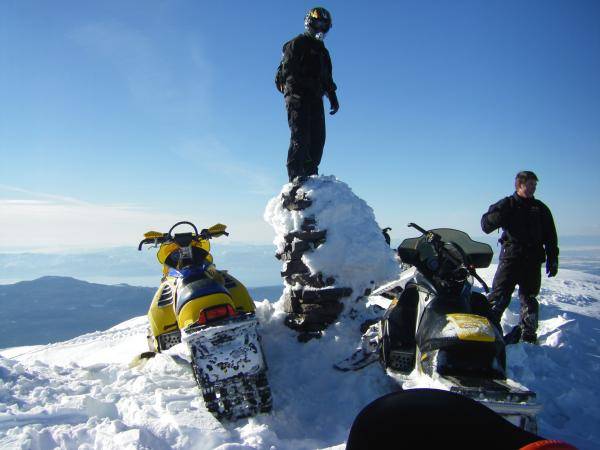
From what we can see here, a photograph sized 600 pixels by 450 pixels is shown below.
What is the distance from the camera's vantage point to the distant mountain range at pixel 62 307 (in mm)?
65500

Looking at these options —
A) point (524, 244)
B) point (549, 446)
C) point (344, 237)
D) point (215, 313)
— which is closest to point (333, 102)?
point (344, 237)

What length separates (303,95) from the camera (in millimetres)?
6891

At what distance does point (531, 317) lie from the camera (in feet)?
19.4

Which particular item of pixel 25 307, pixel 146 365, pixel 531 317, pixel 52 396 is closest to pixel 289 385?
pixel 146 365

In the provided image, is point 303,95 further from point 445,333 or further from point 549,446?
point 549,446

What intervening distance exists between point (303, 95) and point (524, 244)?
404 centimetres

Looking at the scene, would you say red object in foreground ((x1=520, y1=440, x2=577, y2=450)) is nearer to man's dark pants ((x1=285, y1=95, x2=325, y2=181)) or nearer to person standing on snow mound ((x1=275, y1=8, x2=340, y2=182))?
person standing on snow mound ((x1=275, y1=8, x2=340, y2=182))

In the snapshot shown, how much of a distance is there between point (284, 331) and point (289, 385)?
1.22 metres

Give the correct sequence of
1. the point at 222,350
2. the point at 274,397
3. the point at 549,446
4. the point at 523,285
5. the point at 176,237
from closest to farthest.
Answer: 1. the point at 549,446
2. the point at 222,350
3. the point at 274,397
4. the point at 176,237
5. the point at 523,285

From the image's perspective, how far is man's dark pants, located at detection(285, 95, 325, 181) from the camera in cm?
688

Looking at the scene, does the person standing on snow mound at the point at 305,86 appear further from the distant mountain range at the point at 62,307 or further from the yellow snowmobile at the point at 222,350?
the distant mountain range at the point at 62,307

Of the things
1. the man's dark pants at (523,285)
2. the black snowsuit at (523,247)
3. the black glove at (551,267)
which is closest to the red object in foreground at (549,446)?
the black snowsuit at (523,247)

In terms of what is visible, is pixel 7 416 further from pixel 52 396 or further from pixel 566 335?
pixel 566 335

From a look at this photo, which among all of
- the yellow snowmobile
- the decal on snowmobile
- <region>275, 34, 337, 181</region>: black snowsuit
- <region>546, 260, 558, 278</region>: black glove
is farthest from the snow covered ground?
<region>275, 34, 337, 181</region>: black snowsuit
